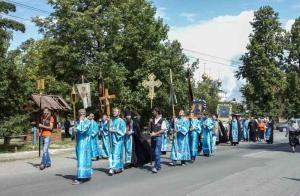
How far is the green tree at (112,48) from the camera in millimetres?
39344

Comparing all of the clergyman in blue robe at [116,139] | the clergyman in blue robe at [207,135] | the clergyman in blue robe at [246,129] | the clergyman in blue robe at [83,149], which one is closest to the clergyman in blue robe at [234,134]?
the clergyman in blue robe at [246,129]

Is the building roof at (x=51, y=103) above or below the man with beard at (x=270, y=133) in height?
above

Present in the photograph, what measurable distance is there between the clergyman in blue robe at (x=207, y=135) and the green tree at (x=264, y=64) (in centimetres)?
4187

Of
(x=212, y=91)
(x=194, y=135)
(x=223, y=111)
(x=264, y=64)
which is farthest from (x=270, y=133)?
(x=212, y=91)

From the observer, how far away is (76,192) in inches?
444

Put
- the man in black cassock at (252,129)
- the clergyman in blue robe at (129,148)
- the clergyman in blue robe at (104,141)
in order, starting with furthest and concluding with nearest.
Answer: the man in black cassock at (252,129), the clergyman in blue robe at (104,141), the clergyman in blue robe at (129,148)

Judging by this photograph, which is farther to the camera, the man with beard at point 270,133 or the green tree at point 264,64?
the green tree at point 264,64

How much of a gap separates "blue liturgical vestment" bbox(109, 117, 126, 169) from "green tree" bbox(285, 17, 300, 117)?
193 feet

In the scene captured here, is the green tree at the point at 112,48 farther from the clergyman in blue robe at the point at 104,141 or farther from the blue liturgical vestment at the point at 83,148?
the blue liturgical vestment at the point at 83,148

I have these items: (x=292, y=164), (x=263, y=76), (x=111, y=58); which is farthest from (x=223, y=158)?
(x=263, y=76)

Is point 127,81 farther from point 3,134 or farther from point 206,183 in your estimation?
point 206,183

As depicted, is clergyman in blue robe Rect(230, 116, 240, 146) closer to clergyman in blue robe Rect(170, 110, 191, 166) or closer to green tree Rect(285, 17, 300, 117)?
clergyman in blue robe Rect(170, 110, 191, 166)

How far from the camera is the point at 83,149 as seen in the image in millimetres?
12977

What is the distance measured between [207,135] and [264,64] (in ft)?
145
